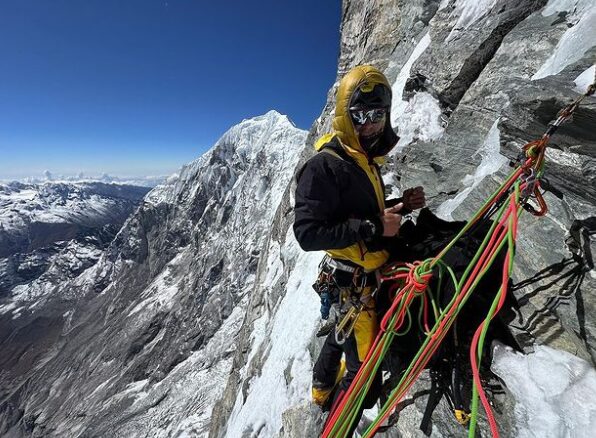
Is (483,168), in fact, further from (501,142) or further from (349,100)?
(349,100)

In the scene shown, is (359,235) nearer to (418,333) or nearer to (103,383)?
(418,333)

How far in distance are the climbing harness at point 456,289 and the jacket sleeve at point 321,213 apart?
0.85 meters

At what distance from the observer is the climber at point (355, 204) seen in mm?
3594

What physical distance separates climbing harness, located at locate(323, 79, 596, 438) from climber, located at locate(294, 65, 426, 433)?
0.23 metres

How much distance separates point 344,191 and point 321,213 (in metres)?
0.40

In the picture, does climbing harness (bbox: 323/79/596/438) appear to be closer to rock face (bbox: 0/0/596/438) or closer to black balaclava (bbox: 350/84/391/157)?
rock face (bbox: 0/0/596/438)

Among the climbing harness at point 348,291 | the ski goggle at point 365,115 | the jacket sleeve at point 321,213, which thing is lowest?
the climbing harness at point 348,291

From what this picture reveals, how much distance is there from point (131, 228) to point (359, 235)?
184740 mm

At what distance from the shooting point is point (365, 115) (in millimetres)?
3748

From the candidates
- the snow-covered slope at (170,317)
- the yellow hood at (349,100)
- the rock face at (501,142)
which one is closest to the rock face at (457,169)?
the rock face at (501,142)

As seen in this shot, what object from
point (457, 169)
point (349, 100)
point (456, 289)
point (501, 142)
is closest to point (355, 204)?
point (349, 100)

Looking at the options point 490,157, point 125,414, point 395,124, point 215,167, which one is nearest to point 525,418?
point 490,157

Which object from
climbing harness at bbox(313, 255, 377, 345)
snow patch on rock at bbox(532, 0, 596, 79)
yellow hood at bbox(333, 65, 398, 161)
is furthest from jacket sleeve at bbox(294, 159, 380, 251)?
snow patch on rock at bbox(532, 0, 596, 79)

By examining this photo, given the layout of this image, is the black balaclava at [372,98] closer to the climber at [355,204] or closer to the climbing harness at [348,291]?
the climber at [355,204]
